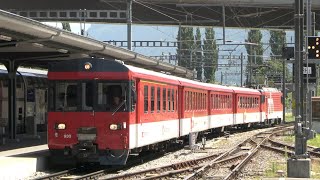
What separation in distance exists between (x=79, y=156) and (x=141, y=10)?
28.5m

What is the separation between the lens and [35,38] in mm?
17438

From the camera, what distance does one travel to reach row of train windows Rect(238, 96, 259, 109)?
122 feet

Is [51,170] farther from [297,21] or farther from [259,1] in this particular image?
[259,1]

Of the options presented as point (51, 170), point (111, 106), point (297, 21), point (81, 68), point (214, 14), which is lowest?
point (51, 170)

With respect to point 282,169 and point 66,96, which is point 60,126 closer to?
point 66,96

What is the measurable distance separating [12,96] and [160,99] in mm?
6689

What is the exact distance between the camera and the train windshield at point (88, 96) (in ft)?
49.3

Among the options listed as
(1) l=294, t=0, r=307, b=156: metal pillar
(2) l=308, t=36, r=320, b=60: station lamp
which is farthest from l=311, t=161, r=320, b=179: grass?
(2) l=308, t=36, r=320, b=60: station lamp

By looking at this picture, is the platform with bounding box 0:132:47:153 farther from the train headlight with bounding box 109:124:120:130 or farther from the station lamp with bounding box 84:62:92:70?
the train headlight with bounding box 109:124:120:130

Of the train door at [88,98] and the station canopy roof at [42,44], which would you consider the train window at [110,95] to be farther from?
the station canopy roof at [42,44]

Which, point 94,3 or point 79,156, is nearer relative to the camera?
point 79,156

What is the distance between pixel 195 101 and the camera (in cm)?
2445

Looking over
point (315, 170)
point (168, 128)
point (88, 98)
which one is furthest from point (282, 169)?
point (88, 98)

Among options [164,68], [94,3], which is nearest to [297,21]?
[164,68]
